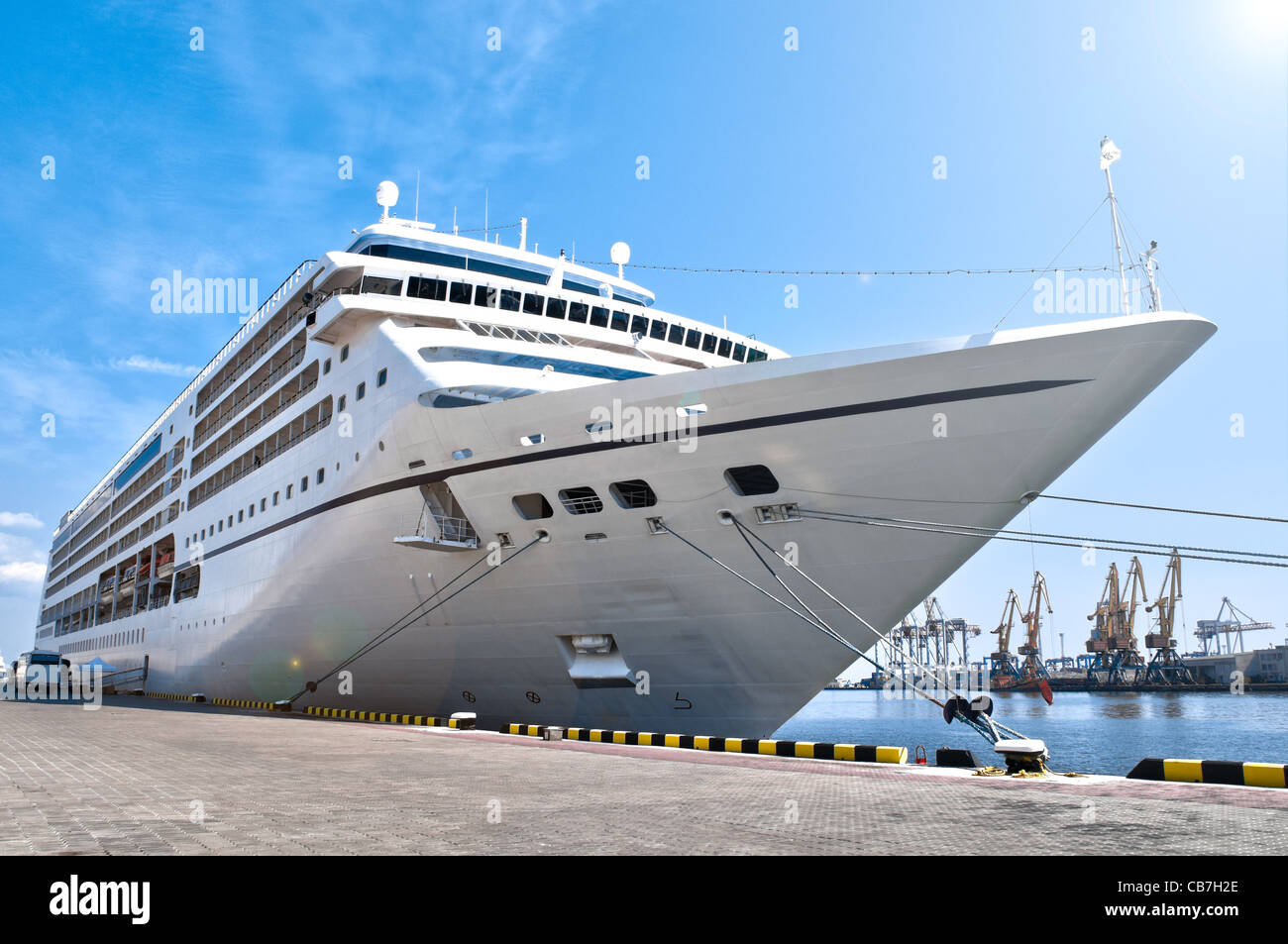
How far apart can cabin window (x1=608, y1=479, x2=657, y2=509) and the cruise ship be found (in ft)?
0.17

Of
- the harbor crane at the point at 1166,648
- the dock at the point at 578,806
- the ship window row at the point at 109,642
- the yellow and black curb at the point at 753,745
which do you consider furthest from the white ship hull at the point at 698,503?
the harbor crane at the point at 1166,648

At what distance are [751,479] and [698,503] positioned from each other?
2.85 ft

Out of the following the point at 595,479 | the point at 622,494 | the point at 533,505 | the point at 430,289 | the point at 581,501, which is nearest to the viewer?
the point at 595,479

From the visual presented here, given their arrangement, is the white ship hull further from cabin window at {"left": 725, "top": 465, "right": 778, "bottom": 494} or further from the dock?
the dock

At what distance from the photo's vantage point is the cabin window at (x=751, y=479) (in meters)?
12.6

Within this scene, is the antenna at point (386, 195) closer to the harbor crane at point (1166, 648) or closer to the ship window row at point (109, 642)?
the ship window row at point (109, 642)

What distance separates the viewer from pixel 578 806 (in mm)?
6957

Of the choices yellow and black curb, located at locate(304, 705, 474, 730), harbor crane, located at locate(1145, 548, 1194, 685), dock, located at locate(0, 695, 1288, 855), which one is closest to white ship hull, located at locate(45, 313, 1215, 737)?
yellow and black curb, located at locate(304, 705, 474, 730)

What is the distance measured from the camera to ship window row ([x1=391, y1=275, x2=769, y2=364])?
64.1 ft

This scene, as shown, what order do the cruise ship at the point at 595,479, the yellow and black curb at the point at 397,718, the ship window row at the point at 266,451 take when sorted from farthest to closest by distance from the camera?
1. the ship window row at the point at 266,451
2. the yellow and black curb at the point at 397,718
3. the cruise ship at the point at 595,479

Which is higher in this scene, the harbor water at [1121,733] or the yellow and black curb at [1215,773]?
the yellow and black curb at [1215,773]

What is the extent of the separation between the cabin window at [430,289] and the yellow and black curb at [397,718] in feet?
30.4

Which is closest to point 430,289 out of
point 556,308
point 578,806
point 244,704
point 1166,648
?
point 556,308

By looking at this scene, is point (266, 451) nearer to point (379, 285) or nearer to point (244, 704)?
point (379, 285)
